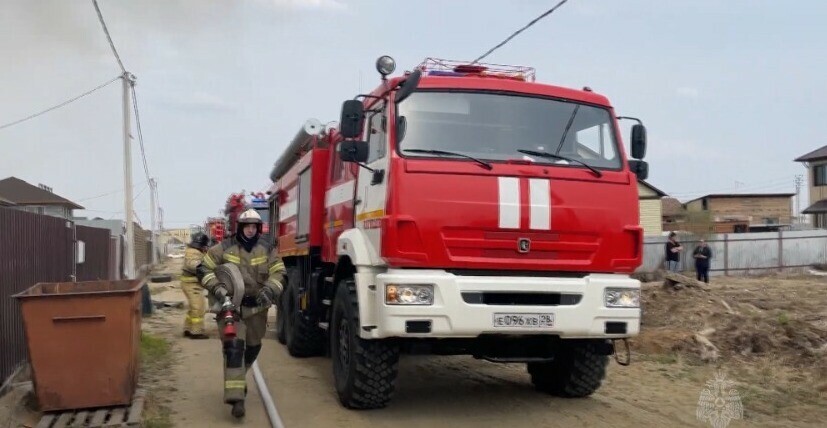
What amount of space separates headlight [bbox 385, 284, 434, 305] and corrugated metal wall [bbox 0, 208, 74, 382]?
374 centimetres

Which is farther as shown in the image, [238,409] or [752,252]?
[752,252]

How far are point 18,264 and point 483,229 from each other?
15.6ft

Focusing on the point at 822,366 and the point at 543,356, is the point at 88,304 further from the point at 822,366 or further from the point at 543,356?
the point at 822,366

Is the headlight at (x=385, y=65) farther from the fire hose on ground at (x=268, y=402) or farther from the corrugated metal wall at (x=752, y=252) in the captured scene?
the corrugated metal wall at (x=752, y=252)

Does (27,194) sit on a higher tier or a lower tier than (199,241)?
higher

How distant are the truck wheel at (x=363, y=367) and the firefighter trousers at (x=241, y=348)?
80cm

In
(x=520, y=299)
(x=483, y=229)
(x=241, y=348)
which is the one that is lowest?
(x=241, y=348)

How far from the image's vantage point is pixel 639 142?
7.18 metres

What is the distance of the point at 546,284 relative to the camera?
6258 mm

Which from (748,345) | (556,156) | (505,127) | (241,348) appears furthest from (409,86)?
(748,345)

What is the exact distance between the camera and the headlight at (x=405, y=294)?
601 cm

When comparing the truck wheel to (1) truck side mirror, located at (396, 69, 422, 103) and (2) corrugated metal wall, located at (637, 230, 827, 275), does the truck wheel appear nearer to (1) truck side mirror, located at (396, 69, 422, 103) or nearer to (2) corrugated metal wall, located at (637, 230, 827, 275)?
(1) truck side mirror, located at (396, 69, 422, 103)
